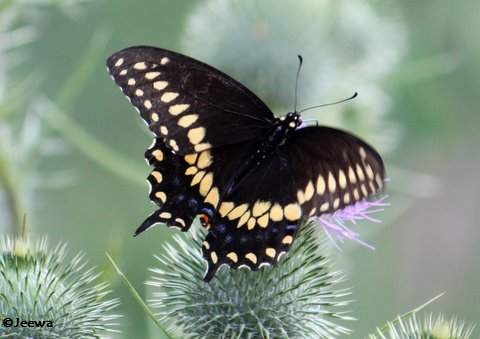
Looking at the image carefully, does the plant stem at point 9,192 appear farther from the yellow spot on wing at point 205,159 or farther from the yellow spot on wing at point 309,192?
the yellow spot on wing at point 309,192

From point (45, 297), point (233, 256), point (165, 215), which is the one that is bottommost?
point (45, 297)

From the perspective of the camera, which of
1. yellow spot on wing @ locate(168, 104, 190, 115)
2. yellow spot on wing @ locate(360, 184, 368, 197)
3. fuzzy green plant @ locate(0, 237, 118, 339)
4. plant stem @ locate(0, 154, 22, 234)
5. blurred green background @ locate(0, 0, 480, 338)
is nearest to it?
fuzzy green plant @ locate(0, 237, 118, 339)

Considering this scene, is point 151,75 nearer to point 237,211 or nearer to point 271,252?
point 237,211

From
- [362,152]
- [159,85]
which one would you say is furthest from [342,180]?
[159,85]

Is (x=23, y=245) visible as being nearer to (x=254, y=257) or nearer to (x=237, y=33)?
(x=254, y=257)

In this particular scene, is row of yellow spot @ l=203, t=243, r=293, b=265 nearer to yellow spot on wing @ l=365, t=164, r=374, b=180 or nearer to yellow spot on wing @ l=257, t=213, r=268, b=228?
yellow spot on wing @ l=257, t=213, r=268, b=228

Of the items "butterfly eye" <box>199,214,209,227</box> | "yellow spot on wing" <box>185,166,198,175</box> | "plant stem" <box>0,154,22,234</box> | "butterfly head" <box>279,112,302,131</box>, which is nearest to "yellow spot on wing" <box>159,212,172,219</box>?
"butterfly eye" <box>199,214,209,227</box>

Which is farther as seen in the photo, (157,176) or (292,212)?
(157,176)
